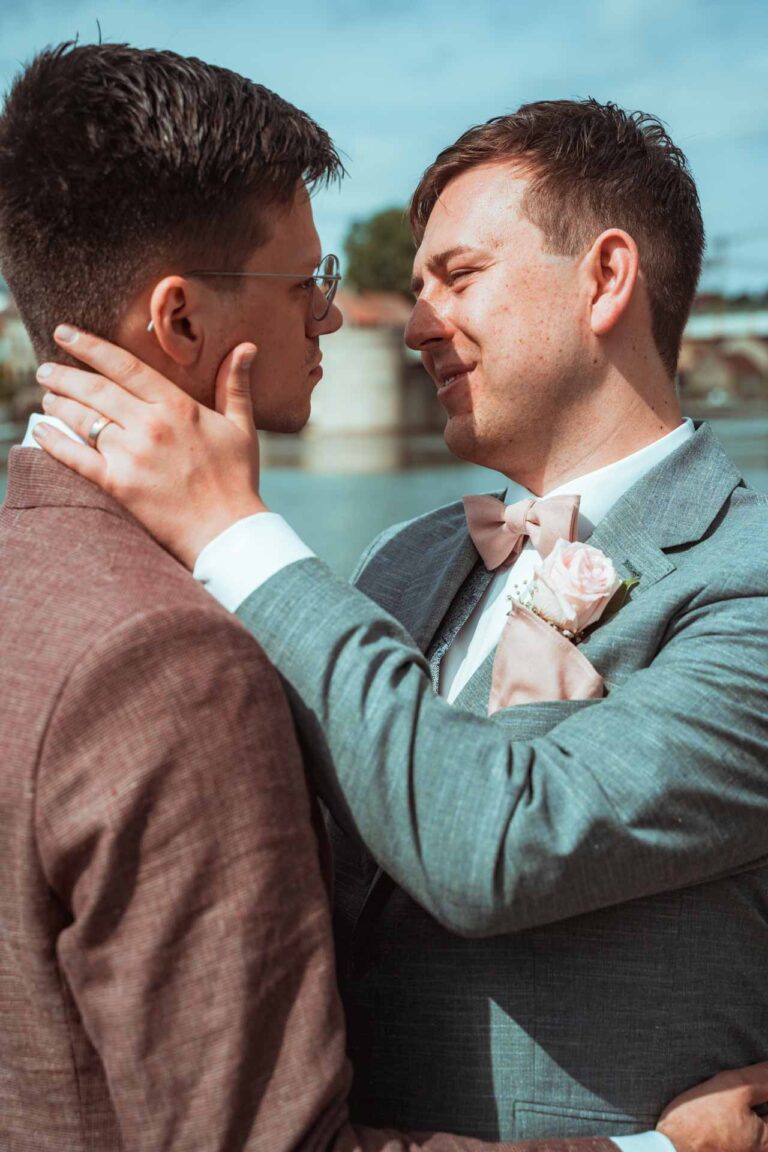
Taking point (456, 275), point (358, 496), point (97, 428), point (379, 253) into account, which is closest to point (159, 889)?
point (97, 428)

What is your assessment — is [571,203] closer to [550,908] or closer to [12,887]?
[550,908]

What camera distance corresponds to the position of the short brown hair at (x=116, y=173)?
69.9 inches

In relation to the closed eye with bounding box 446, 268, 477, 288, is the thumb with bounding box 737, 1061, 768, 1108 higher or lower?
lower

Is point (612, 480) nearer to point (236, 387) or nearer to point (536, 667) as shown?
point (536, 667)

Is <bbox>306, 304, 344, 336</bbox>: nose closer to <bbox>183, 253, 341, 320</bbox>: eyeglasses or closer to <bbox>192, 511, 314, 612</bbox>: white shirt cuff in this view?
<bbox>183, 253, 341, 320</bbox>: eyeglasses

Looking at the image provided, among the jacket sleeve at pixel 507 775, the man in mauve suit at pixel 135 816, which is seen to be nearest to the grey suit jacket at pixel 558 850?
the jacket sleeve at pixel 507 775

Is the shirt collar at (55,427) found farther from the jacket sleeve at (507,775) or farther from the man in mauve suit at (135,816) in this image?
A: the jacket sleeve at (507,775)

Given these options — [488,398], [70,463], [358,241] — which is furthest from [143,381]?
[358,241]

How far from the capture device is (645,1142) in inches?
75.4

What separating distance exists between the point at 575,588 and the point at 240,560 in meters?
0.73

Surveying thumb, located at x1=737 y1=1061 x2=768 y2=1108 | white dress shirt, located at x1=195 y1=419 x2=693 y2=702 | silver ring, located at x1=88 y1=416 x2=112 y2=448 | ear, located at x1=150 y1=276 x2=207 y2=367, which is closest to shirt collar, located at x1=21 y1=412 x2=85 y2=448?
silver ring, located at x1=88 y1=416 x2=112 y2=448

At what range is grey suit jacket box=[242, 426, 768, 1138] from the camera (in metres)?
1.68

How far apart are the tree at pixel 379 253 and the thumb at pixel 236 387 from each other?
5856 centimetres

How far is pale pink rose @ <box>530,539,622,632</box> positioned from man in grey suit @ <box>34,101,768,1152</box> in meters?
0.05
